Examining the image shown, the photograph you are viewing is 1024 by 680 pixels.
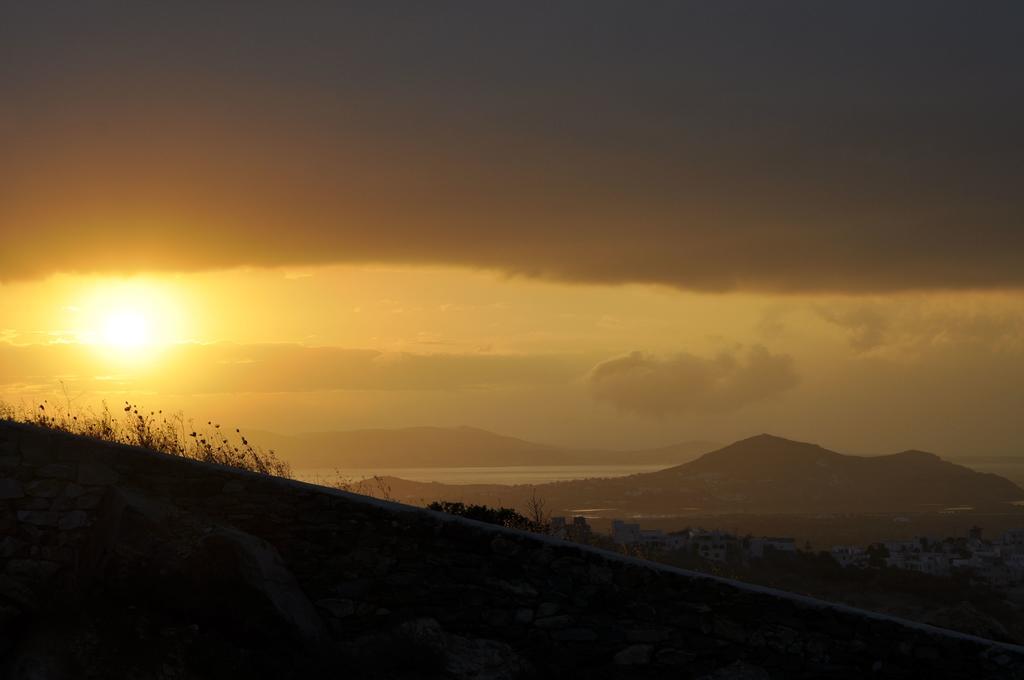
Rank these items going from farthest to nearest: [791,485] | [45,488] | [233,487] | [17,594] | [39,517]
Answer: [791,485]
[233,487]
[45,488]
[39,517]
[17,594]

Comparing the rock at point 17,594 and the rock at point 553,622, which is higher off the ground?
the rock at point 17,594

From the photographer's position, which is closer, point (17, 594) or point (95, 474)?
point (17, 594)

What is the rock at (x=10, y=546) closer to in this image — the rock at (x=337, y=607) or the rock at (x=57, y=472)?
the rock at (x=57, y=472)

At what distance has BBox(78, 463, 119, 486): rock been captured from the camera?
440 inches

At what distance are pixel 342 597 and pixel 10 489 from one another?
11.9 ft

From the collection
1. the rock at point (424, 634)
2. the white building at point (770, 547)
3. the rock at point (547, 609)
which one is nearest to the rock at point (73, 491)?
the rock at point (424, 634)

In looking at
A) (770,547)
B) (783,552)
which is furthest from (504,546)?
(770,547)

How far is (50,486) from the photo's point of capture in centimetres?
1115

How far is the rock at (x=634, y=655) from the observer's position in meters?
10.6

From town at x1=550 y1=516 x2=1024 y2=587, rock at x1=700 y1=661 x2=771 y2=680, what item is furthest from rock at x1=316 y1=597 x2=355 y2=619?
town at x1=550 y1=516 x2=1024 y2=587

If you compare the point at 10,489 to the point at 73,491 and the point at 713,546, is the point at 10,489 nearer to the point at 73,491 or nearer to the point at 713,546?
the point at 73,491

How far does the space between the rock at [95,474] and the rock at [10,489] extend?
588 mm

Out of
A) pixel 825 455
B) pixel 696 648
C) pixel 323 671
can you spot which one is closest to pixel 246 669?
pixel 323 671

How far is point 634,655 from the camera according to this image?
10.6m
